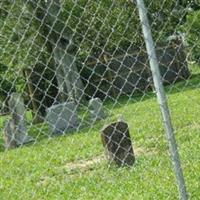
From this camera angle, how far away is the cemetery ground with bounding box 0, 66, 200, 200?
23.2 ft

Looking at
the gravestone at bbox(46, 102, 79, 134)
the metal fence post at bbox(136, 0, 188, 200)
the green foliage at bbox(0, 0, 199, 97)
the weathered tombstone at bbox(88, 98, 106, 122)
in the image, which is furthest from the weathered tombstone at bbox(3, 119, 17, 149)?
the metal fence post at bbox(136, 0, 188, 200)

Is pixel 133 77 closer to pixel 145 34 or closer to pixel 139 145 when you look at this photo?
pixel 139 145

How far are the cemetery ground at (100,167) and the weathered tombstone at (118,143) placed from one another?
15 centimetres

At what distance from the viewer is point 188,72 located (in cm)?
2448

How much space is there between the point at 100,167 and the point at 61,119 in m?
7.29

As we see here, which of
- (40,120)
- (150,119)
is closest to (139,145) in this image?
(150,119)

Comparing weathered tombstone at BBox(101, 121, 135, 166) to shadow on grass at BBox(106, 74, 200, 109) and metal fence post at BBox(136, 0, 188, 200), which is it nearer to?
metal fence post at BBox(136, 0, 188, 200)

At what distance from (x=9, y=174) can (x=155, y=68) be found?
6.29 metres

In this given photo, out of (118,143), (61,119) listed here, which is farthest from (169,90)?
(118,143)

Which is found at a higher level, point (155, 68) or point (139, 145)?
point (155, 68)

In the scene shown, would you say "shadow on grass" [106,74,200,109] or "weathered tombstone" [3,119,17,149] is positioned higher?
"shadow on grass" [106,74,200,109]

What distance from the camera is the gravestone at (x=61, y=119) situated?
15.7 meters

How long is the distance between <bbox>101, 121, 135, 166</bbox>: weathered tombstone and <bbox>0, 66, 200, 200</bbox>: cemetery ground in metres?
0.15

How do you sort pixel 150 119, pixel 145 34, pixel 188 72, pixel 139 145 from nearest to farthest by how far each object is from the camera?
pixel 145 34, pixel 139 145, pixel 150 119, pixel 188 72
